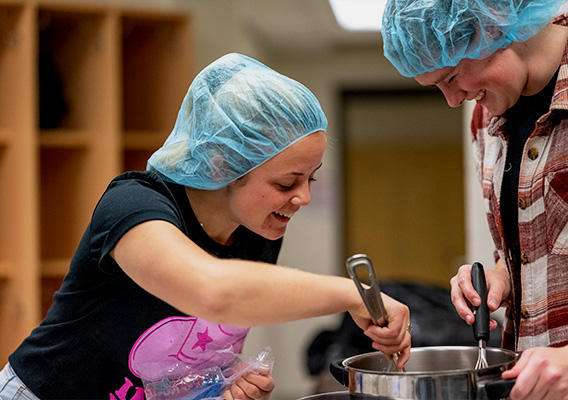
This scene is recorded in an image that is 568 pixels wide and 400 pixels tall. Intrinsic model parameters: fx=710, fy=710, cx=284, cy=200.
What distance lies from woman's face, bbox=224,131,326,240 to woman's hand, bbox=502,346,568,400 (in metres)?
0.44

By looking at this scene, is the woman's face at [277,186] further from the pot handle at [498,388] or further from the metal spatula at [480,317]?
the pot handle at [498,388]

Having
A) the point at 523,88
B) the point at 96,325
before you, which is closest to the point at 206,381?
the point at 96,325

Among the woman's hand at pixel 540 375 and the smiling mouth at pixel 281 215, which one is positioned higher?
the smiling mouth at pixel 281 215

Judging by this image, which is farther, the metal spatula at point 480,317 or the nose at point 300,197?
the nose at point 300,197

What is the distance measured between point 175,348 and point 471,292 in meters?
0.49

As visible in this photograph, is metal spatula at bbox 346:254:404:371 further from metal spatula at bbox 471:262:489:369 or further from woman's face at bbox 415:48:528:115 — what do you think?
woman's face at bbox 415:48:528:115

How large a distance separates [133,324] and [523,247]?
66 cm

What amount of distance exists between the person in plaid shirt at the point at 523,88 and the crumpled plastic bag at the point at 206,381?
35 centimetres

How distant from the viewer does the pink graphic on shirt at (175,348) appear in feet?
3.64

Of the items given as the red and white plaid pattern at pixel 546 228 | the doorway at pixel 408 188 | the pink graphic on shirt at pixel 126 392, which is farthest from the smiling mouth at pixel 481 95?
the doorway at pixel 408 188

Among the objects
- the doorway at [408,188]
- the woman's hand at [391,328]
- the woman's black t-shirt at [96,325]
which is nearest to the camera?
the woman's hand at [391,328]

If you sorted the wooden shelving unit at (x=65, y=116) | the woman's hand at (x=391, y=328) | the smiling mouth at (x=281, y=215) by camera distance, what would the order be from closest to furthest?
1. the woman's hand at (x=391, y=328)
2. the smiling mouth at (x=281, y=215)
3. the wooden shelving unit at (x=65, y=116)

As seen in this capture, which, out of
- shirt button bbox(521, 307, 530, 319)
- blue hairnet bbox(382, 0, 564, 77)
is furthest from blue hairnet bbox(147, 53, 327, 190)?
shirt button bbox(521, 307, 530, 319)

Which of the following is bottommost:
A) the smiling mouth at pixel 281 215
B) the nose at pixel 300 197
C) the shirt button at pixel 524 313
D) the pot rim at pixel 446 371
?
the pot rim at pixel 446 371
